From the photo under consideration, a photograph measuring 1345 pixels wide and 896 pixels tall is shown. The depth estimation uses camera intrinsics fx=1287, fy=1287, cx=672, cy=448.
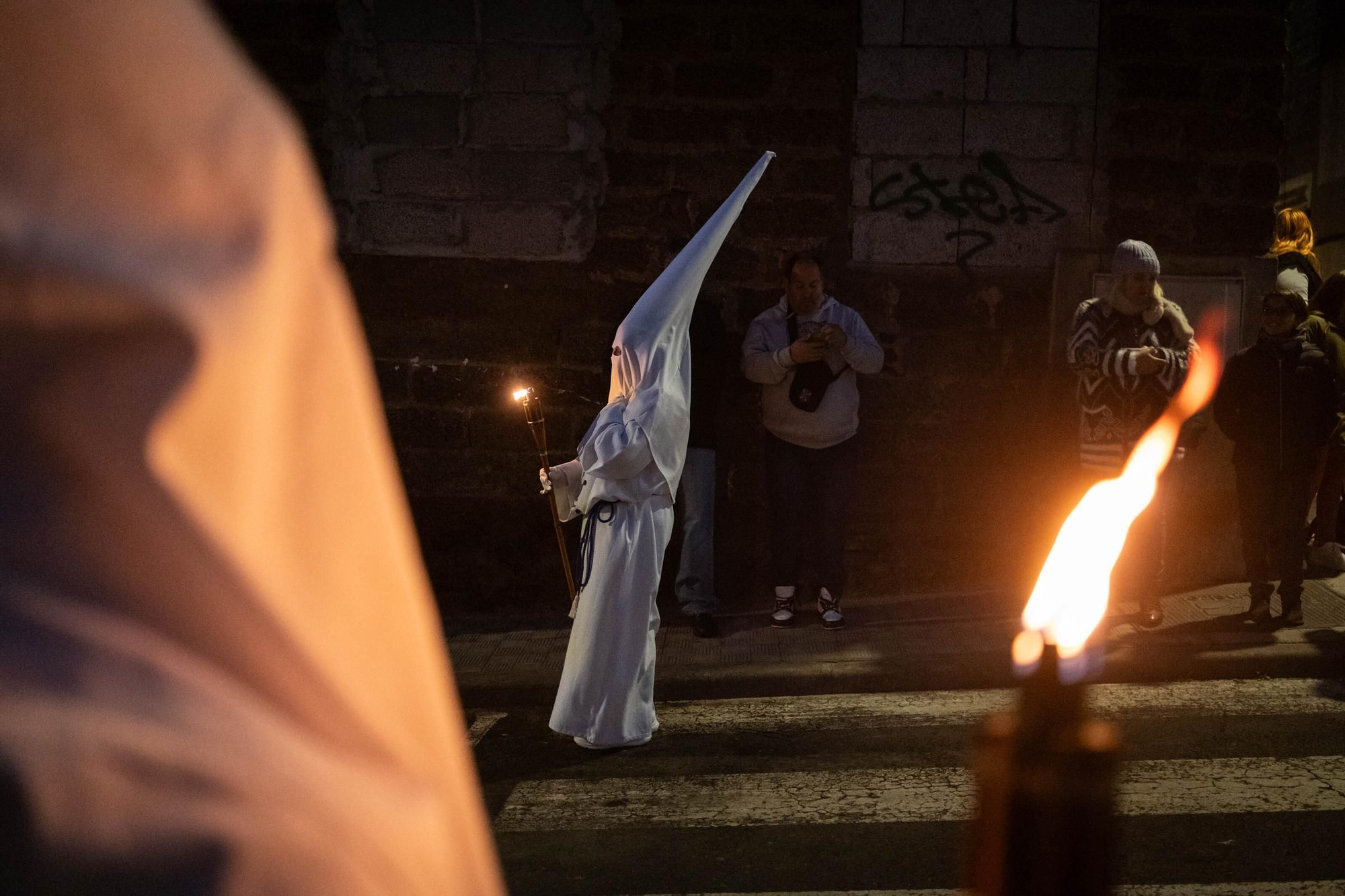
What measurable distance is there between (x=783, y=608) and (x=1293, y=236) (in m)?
4.45

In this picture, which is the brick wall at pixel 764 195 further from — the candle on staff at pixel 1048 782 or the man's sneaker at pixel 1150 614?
the candle on staff at pixel 1048 782

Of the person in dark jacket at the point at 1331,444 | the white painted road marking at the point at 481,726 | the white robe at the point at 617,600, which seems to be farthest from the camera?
the person in dark jacket at the point at 1331,444

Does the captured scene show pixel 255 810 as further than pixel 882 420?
No

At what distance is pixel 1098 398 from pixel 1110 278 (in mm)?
1246

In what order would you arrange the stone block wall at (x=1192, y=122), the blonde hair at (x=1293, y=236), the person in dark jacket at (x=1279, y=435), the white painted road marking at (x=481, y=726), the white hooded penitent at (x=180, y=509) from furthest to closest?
the blonde hair at (x=1293, y=236), the stone block wall at (x=1192, y=122), the person in dark jacket at (x=1279, y=435), the white painted road marking at (x=481, y=726), the white hooded penitent at (x=180, y=509)

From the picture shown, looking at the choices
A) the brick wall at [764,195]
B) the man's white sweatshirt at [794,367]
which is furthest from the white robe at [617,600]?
the brick wall at [764,195]

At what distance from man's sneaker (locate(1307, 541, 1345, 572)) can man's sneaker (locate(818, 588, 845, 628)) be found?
121 inches

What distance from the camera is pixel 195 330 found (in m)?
0.60

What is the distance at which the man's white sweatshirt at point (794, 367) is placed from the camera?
24.5 feet

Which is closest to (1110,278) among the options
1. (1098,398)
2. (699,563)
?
(1098,398)

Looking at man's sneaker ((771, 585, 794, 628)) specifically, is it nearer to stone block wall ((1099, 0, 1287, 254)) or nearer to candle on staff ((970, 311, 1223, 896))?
stone block wall ((1099, 0, 1287, 254))

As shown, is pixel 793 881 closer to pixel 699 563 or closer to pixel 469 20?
pixel 699 563

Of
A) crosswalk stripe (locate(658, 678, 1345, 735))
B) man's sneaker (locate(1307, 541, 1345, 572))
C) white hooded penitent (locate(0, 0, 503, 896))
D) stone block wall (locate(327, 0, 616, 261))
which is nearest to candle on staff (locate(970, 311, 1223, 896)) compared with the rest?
white hooded penitent (locate(0, 0, 503, 896))

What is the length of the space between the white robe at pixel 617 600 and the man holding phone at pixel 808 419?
216 centimetres
